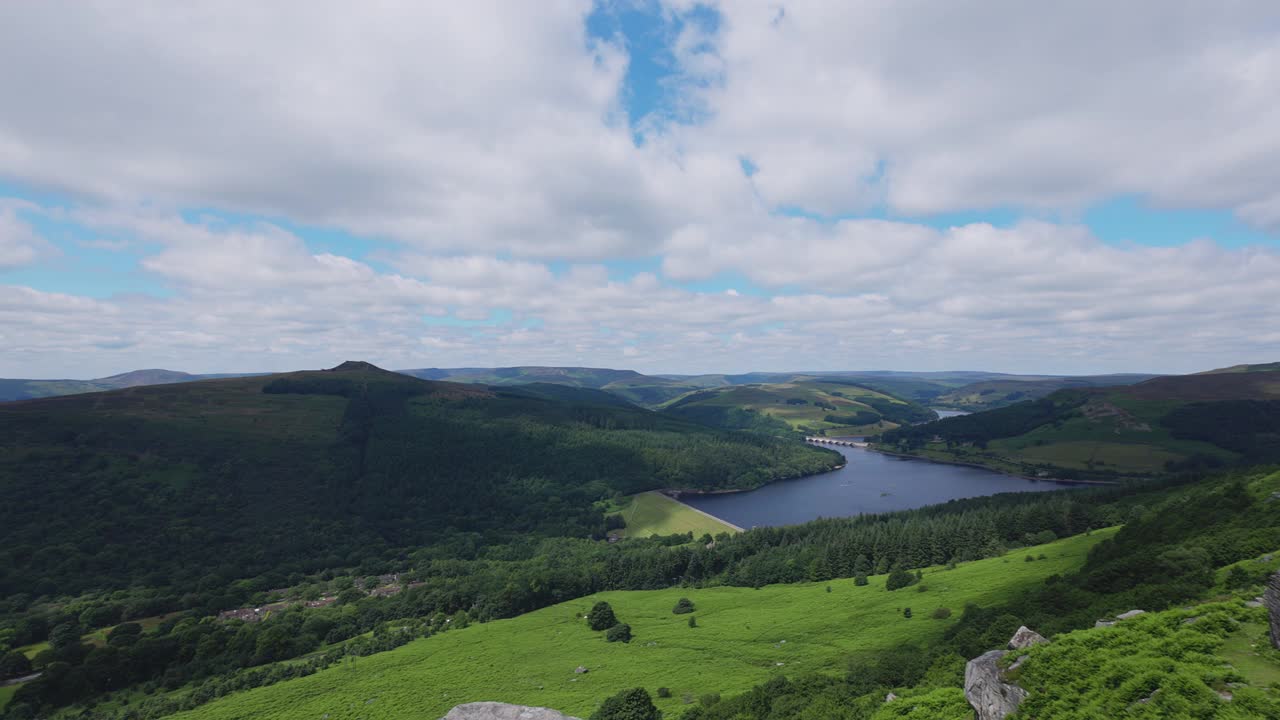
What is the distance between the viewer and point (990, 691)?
24.1m

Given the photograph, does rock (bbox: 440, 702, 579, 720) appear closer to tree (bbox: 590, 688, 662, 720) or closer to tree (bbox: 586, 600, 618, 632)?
tree (bbox: 590, 688, 662, 720)

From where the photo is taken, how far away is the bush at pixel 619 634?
3388 inches

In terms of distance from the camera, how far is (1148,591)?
38812 millimetres

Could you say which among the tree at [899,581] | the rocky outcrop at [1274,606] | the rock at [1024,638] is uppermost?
the rocky outcrop at [1274,606]

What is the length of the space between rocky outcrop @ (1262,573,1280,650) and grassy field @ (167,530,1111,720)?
4648cm

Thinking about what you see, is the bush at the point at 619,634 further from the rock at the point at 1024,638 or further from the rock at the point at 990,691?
the rock at the point at 990,691

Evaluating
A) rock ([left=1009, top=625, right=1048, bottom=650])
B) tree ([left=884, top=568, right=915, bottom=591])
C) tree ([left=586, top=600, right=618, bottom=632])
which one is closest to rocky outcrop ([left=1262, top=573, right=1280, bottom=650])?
rock ([left=1009, top=625, right=1048, bottom=650])

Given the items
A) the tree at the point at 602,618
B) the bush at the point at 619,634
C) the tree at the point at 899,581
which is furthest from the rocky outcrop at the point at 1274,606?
the tree at the point at 602,618

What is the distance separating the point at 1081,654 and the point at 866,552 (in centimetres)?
10422

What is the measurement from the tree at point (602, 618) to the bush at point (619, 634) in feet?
13.2

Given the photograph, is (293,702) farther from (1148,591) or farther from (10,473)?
(10,473)

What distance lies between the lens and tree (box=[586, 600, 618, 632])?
92.8 metres

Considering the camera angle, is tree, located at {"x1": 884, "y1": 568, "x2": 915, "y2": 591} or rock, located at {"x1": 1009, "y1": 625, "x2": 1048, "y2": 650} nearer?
rock, located at {"x1": 1009, "y1": 625, "x2": 1048, "y2": 650}

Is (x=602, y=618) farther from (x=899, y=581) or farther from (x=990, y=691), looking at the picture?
(x=990, y=691)
